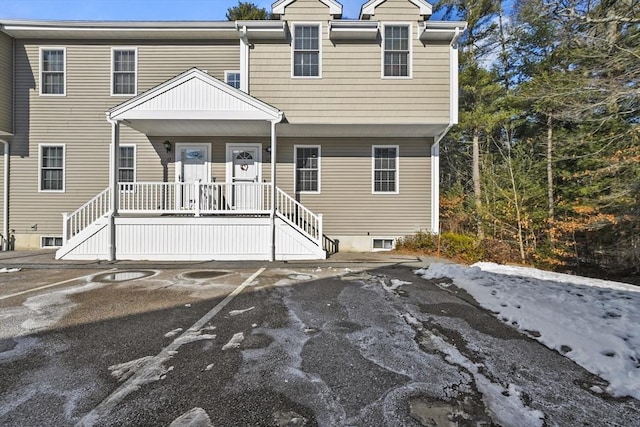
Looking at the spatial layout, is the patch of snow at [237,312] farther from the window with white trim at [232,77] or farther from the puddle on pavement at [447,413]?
the window with white trim at [232,77]

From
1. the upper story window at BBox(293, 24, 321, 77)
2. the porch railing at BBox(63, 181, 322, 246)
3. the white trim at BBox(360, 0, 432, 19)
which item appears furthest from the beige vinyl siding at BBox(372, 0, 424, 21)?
the porch railing at BBox(63, 181, 322, 246)

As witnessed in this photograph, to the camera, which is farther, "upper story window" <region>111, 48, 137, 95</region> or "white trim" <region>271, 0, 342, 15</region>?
"upper story window" <region>111, 48, 137, 95</region>

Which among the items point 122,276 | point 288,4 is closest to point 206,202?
point 122,276

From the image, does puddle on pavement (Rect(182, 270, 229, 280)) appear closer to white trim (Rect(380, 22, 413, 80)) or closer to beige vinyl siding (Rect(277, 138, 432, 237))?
beige vinyl siding (Rect(277, 138, 432, 237))

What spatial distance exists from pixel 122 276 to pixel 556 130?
1523 centimetres

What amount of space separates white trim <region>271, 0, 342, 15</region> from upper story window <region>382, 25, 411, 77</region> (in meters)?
1.50

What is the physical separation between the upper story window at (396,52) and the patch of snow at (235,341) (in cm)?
816

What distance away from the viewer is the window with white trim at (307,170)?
32.4 ft

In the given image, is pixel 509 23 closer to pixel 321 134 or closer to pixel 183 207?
pixel 321 134

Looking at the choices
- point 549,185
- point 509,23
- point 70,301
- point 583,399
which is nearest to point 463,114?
point 549,185

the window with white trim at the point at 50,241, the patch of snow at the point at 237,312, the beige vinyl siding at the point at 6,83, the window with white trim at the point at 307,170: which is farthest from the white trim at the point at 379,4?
the window with white trim at the point at 50,241

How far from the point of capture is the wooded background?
8539 mm

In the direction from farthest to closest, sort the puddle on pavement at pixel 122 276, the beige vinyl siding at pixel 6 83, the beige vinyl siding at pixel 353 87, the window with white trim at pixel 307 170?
the window with white trim at pixel 307 170, the beige vinyl siding at pixel 6 83, the beige vinyl siding at pixel 353 87, the puddle on pavement at pixel 122 276

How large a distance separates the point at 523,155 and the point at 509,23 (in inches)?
308
